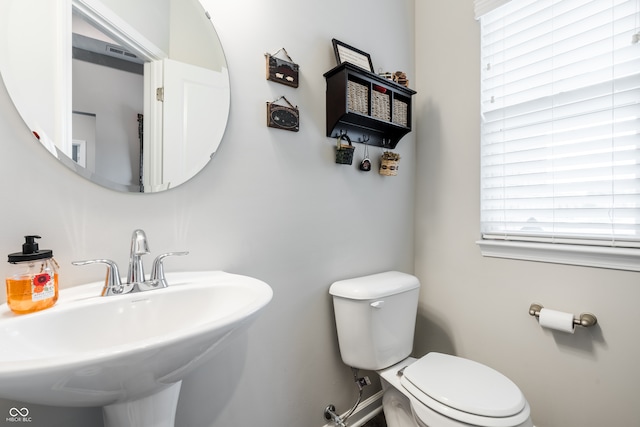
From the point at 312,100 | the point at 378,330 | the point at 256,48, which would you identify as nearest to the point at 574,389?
the point at 378,330

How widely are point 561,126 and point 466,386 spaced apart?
109 centimetres

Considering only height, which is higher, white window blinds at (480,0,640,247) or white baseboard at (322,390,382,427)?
white window blinds at (480,0,640,247)

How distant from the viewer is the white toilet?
90 centimetres

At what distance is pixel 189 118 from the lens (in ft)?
3.14

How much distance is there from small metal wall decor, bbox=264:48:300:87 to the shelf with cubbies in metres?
0.17

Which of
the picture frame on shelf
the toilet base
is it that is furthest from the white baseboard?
the picture frame on shelf

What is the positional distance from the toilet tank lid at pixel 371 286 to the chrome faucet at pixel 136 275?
2.23 feet

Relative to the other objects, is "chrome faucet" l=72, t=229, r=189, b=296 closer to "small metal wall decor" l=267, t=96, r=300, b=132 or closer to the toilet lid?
"small metal wall decor" l=267, t=96, r=300, b=132

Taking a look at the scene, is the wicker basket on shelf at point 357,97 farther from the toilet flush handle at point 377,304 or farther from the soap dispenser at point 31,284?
the soap dispenser at point 31,284

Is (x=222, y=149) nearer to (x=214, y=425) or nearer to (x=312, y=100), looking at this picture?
(x=312, y=100)

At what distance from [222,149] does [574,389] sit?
1.66m

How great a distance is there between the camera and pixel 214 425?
3.26ft

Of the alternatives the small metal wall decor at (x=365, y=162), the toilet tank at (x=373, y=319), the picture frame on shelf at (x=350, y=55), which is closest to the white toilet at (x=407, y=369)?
the toilet tank at (x=373, y=319)

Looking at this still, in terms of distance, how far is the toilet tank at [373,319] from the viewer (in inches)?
46.5
